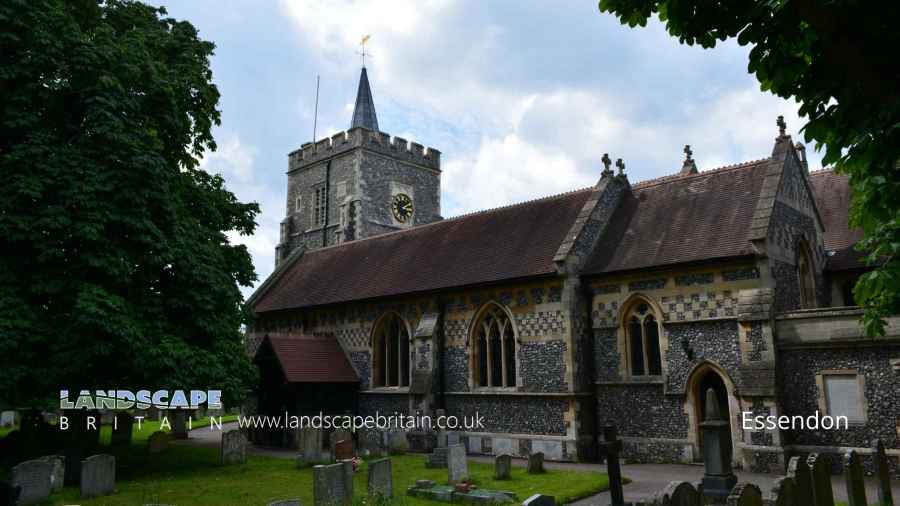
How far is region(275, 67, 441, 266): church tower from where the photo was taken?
32.8 metres

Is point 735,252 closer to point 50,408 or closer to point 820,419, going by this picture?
point 820,419

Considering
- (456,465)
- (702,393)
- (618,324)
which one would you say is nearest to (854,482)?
(702,393)

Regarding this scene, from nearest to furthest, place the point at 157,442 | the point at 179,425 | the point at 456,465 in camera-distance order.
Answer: the point at 456,465, the point at 157,442, the point at 179,425

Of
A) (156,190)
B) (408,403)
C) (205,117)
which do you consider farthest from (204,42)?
(408,403)

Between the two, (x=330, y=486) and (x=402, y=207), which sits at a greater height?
(x=402, y=207)

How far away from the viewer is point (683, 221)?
16875 mm

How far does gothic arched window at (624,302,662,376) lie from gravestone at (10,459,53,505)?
12348 millimetres

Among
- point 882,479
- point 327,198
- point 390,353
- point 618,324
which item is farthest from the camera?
point 327,198

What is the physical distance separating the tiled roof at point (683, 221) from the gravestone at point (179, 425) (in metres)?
A: 16.1

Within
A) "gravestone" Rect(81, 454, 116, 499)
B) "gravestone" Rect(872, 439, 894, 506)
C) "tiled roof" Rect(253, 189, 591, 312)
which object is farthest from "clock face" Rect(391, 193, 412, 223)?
"gravestone" Rect(872, 439, 894, 506)

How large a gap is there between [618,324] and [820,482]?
7878 millimetres

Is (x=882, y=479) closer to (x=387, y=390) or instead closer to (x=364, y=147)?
(x=387, y=390)

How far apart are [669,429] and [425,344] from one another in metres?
7.11

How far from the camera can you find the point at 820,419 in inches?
520
